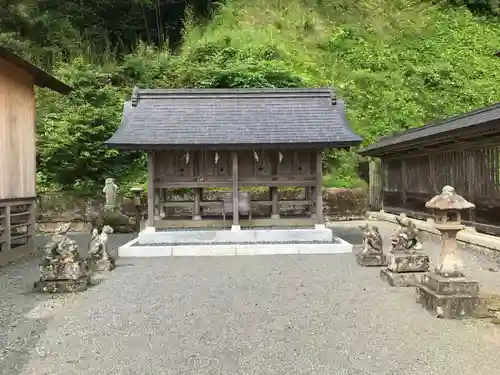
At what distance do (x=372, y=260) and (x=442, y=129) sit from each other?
18.1ft

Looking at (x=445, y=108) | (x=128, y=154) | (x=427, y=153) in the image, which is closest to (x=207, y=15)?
(x=128, y=154)

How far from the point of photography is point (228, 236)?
502 inches

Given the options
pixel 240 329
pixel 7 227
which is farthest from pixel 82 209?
pixel 240 329

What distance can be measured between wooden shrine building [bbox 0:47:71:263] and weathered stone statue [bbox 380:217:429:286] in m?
8.38

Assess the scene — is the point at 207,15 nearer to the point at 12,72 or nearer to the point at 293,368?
the point at 12,72

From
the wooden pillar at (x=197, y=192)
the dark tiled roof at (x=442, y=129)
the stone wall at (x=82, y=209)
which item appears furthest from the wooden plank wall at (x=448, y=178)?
the wooden pillar at (x=197, y=192)

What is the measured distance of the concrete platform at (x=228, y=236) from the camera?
12.8m

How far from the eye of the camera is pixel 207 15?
32.1 meters

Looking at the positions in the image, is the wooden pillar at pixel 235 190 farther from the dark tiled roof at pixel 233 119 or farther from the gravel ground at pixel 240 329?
the gravel ground at pixel 240 329

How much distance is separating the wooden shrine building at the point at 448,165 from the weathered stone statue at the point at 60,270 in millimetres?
8730

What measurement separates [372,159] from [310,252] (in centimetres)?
1162

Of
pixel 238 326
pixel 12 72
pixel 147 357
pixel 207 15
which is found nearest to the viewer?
pixel 147 357

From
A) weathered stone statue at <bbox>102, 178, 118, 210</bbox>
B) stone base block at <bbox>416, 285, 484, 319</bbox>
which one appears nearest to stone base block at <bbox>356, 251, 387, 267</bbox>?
stone base block at <bbox>416, 285, 484, 319</bbox>

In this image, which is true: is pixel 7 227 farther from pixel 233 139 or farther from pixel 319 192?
Answer: pixel 319 192
